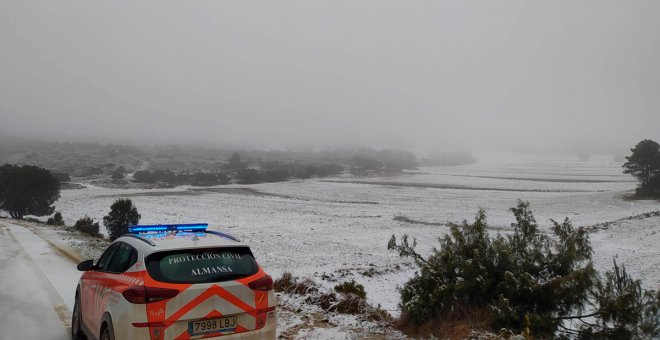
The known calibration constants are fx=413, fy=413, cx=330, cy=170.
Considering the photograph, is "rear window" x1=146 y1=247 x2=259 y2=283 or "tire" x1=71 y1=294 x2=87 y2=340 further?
"tire" x1=71 y1=294 x2=87 y2=340

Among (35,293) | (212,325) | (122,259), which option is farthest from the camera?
(35,293)

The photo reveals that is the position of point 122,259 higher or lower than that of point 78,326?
higher

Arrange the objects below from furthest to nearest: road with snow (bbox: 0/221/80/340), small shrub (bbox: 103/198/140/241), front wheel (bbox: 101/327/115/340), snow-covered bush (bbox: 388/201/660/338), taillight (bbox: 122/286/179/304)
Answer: small shrub (bbox: 103/198/140/241), road with snow (bbox: 0/221/80/340), snow-covered bush (bbox: 388/201/660/338), front wheel (bbox: 101/327/115/340), taillight (bbox: 122/286/179/304)

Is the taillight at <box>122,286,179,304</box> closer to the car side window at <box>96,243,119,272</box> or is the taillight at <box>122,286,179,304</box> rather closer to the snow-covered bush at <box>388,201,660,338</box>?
the car side window at <box>96,243,119,272</box>

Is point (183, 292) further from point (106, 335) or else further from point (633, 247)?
point (633, 247)

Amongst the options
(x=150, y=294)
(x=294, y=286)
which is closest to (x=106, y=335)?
(x=150, y=294)

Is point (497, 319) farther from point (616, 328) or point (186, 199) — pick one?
point (186, 199)

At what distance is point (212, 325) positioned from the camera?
457 centimetres

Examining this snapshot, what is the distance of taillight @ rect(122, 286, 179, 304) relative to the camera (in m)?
4.38

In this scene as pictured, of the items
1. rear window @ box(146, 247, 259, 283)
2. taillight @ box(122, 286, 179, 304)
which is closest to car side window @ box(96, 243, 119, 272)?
rear window @ box(146, 247, 259, 283)

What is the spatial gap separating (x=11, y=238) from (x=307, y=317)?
2106 cm

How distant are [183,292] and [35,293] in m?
8.01

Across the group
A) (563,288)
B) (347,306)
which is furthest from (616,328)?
(347,306)

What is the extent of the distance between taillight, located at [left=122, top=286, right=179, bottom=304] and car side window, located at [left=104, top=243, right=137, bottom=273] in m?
0.59
